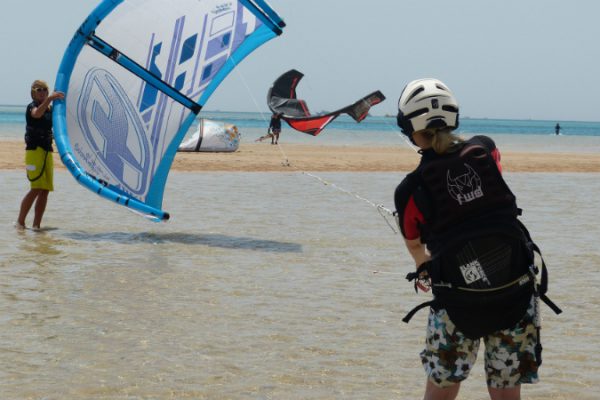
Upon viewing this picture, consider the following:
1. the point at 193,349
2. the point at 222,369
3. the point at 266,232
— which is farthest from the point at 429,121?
the point at 266,232

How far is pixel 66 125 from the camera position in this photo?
10.9 metres

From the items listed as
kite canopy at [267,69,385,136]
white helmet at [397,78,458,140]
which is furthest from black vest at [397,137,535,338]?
kite canopy at [267,69,385,136]

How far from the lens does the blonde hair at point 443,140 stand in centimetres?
370

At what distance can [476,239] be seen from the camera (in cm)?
367

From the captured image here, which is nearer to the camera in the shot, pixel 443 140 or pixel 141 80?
pixel 443 140

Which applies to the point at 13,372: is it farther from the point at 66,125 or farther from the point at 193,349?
the point at 66,125

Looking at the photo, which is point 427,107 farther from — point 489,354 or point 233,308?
point 233,308

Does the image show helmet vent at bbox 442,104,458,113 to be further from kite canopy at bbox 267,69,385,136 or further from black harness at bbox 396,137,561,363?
kite canopy at bbox 267,69,385,136

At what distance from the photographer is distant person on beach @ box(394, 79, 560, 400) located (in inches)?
144

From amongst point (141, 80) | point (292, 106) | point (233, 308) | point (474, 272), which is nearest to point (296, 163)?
point (292, 106)

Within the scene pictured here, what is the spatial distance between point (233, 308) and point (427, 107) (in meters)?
4.05

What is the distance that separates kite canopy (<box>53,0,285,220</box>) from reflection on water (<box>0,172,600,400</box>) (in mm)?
830

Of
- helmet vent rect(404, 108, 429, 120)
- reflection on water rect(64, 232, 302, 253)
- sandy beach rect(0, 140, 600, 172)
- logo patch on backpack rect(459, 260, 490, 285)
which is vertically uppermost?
helmet vent rect(404, 108, 429, 120)

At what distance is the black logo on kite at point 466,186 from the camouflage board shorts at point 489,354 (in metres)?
0.49
